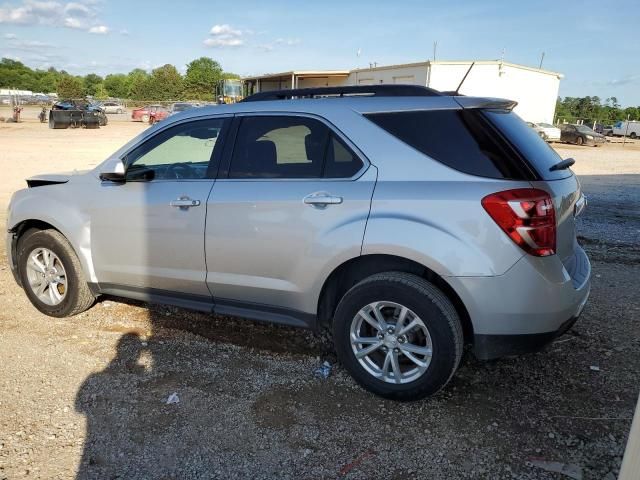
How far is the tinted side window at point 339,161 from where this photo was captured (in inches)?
128

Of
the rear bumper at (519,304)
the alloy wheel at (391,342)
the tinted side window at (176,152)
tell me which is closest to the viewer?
the rear bumper at (519,304)

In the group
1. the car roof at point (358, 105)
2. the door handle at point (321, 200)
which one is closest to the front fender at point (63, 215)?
the car roof at point (358, 105)

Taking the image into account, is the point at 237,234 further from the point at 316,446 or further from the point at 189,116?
the point at 316,446

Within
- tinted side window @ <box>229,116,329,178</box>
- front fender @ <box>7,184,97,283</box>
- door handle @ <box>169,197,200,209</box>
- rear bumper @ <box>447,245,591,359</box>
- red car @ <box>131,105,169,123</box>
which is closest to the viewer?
rear bumper @ <box>447,245,591,359</box>

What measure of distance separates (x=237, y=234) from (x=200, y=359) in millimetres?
1001

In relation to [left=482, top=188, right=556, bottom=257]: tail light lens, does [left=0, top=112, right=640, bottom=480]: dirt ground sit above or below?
below

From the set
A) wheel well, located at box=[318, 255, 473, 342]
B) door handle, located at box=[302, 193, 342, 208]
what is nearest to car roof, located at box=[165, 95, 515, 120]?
door handle, located at box=[302, 193, 342, 208]

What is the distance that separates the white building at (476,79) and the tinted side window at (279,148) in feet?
93.7

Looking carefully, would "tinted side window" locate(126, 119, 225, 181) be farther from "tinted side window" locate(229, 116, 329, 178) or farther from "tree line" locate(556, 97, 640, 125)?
"tree line" locate(556, 97, 640, 125)

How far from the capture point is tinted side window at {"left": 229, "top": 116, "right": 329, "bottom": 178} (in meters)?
3.41

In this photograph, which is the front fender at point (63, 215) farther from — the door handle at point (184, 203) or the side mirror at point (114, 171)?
the door handle at point (184, 203)

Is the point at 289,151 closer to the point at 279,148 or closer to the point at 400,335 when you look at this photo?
the point at 279,148

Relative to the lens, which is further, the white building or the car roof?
the white building

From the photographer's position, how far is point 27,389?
3.39 m
